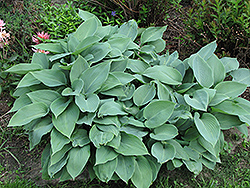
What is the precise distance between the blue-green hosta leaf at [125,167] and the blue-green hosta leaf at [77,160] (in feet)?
0.96

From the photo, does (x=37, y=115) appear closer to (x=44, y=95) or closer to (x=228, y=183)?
(x=44, y=95)

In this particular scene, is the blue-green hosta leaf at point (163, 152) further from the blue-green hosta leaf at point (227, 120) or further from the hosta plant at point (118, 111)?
the blue-green hosta leaf at point (227, 120)

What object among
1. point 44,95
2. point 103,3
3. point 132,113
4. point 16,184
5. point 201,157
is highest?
point 103,3

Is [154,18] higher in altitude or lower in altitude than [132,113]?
higher

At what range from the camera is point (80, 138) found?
2.03 metres

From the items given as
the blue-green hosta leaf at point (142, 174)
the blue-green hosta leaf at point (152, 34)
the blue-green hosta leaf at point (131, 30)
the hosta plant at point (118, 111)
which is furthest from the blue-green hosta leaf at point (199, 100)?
the blue-green hosta leaf at point (131, 30)

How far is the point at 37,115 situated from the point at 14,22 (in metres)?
2.37

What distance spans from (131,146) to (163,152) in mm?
295

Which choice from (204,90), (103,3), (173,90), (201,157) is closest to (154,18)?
(103,3)

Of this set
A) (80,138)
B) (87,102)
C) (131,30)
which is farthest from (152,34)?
(80,138)

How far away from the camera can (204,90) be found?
211cm

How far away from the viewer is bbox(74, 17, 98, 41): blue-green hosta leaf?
2422mm

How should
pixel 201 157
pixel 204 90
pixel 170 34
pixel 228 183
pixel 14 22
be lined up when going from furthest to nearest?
pixel 170 34 < pixel 14 22 < pixel 228 183 < pixel 201 157 < pixel 204 90

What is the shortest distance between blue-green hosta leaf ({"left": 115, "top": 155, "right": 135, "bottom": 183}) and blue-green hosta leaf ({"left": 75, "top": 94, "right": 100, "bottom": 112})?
1.69 feet
